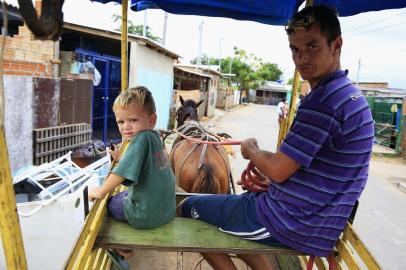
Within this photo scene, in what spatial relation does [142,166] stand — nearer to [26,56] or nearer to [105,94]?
[26,56]

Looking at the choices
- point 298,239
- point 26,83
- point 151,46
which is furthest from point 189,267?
point 151,46

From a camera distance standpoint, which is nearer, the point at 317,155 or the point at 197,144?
the point at 317,155

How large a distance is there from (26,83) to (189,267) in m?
5.11

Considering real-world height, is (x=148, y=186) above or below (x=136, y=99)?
below

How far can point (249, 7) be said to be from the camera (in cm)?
339

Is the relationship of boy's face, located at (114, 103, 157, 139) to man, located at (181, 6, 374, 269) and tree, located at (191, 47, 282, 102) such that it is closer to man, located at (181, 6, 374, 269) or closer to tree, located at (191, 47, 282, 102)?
man, located at (181, 6, 374, 269)

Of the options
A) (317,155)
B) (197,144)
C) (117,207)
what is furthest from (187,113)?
(317,155)

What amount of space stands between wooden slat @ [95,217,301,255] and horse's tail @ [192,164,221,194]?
1.67 meters

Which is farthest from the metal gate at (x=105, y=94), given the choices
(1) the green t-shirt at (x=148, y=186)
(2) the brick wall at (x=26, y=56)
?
(1) the green t-shirt at (x=148, y=186)

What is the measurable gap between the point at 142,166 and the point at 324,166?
0.99 metres

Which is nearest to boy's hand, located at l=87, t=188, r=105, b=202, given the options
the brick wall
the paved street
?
the paved street

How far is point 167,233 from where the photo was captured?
2039 mm

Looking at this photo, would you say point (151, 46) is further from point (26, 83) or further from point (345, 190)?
point (345, 190)

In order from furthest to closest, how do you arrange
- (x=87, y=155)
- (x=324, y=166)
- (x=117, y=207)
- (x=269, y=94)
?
(x=269, y=94), (x=87, y=155), (x=117, y=207), (x=324, y=166)
